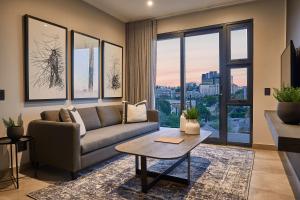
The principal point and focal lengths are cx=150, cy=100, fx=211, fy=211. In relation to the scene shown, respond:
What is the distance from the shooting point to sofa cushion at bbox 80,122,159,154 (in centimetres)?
271

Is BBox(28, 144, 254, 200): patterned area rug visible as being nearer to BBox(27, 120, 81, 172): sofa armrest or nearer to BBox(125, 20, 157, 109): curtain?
BBox(27, 120, 81, 172): sofa armrest

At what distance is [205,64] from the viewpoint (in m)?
4.46

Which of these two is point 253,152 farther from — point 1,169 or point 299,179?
point 1,169

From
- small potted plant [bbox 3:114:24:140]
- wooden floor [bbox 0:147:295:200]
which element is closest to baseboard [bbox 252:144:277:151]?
wooden floor [bbox 0:147:295:200]

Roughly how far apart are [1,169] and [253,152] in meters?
3.84

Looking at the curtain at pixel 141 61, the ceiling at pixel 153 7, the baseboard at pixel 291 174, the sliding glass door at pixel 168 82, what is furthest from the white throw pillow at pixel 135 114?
the baseboard at pixel 291 174

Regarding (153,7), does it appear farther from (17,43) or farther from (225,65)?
(17,43)

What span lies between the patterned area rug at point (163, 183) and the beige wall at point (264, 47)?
97 cm

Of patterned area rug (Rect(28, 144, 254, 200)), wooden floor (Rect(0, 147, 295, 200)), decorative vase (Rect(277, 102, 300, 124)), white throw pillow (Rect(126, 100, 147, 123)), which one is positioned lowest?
wooden floor (Rect(0, 147, 295, 200))

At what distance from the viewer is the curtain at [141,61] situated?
4785 millimetres

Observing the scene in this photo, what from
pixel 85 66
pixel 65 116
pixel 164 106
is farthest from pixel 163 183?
pixel 164 106

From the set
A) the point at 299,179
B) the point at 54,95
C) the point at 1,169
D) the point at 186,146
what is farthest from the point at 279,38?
the point at 1,169

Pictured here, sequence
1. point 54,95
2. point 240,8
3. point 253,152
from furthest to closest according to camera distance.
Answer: point 240,8
point 253,152
point 54,95

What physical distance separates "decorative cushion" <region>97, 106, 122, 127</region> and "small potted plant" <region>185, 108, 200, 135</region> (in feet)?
5.42
